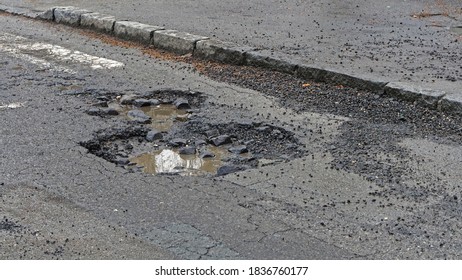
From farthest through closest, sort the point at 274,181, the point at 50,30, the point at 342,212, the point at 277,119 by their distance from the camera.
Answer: the point at 50,30
the point at 277,119
the point at 274,181
the point at 342,212

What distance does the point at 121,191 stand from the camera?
193 inches

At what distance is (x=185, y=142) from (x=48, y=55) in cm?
391

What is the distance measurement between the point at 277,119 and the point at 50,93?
2307 mm

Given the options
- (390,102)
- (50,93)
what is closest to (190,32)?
(50,93)

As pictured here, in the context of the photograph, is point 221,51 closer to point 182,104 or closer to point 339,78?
point 339,78

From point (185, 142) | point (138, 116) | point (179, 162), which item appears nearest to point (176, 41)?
point (138, 116)

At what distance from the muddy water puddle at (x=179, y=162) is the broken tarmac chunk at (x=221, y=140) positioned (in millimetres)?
62

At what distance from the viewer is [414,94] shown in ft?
22.8

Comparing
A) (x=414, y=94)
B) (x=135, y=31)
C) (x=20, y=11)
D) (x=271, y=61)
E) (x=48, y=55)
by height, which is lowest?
(x=20, y=11)

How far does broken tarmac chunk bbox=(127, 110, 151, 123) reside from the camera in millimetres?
6383

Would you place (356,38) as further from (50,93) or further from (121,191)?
(121,191)

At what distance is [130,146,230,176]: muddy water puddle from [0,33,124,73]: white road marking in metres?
3.00

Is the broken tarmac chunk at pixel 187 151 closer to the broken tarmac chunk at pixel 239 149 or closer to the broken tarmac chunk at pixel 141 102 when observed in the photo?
the broken tarmac chunk at pixel 239 149

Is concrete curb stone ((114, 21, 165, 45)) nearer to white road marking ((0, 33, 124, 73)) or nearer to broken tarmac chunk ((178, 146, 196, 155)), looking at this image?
white road marking ((0, 33, 124, 73))
